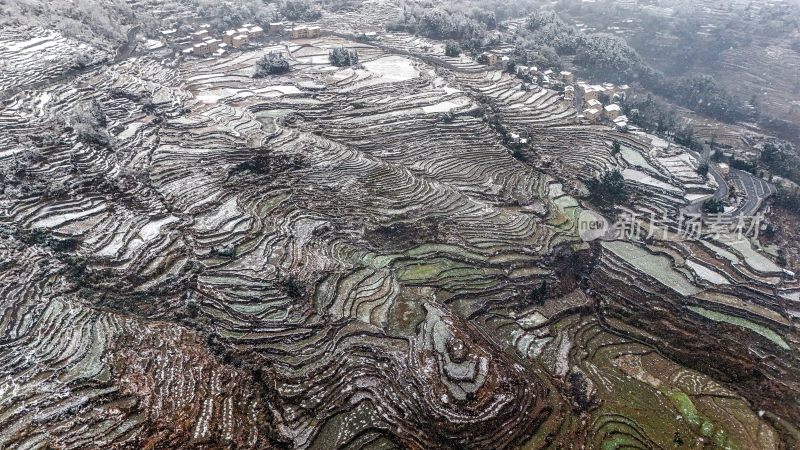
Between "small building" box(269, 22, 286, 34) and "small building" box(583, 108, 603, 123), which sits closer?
"small building" box(583, 108, 603, 123)

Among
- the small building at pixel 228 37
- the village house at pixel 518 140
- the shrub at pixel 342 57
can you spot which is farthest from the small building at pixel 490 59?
the small building at pixel 228 37

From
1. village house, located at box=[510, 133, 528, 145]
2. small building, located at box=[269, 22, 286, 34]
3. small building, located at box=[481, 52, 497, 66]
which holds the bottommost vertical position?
village house, located at box=[510, 133, 528, 145]

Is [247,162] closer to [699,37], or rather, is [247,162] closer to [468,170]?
[468,170]

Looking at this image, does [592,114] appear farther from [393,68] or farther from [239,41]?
[239,41]

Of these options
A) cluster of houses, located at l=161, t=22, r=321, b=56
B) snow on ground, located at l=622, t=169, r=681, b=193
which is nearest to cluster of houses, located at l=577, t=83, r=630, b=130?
snow on ground, located at l=622, t=169, r=681, b=193

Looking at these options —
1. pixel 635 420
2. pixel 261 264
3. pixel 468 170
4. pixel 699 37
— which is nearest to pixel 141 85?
pixel 261 264

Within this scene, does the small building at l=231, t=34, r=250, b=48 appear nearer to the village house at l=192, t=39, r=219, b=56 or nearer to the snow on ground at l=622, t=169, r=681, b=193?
the village house at l=192, t=39, r=219, b=56

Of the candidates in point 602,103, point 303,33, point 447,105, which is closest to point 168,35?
point 303,33

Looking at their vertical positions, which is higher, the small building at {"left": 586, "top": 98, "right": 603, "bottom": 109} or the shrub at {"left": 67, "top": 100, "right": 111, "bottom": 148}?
the shrub at {"left": 67, "top": 100, "right": 111, "bottom": 148}
